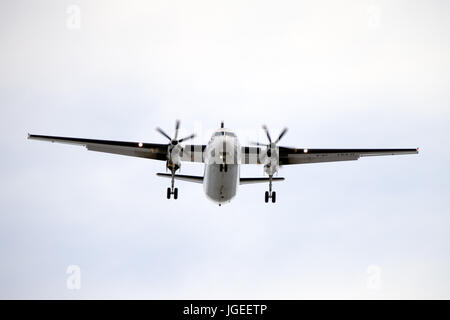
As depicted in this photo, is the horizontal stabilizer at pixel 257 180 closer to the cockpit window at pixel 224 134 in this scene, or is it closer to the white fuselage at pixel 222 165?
the white fuselage at pixel 222 165

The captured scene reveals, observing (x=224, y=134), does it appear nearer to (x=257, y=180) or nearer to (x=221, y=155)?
(x=221, y=155)

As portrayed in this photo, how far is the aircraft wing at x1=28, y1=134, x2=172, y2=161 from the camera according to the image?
27.2 metres

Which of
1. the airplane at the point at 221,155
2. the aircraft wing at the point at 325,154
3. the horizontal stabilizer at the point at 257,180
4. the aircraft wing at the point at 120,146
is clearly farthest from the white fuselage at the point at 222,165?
the aircraft wing at the point at 325,154

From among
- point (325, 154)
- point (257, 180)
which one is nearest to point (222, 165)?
point (257, 180)

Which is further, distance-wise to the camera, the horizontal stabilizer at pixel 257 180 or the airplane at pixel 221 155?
the horizontal stabilizer at pixel 257 180

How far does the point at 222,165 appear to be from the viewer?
22.9 metres

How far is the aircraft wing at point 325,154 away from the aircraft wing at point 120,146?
6.93 m

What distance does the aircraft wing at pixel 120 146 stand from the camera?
2722 cm

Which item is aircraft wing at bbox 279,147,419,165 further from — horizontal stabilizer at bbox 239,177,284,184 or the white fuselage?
the white fuselage

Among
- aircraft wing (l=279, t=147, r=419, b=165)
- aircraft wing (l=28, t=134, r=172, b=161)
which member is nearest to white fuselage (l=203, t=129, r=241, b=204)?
aircraft wing (l=28, t=134, r=172, b=161)

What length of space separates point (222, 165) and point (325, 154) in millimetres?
Result: 8461
